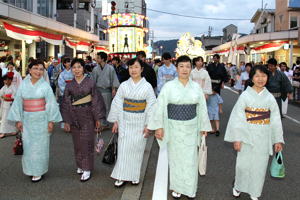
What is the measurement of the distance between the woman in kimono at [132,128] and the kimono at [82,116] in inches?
20.1

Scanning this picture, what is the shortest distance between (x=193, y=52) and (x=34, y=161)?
2648 centimetres

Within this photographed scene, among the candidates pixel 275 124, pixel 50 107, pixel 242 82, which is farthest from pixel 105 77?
pixel 275 124

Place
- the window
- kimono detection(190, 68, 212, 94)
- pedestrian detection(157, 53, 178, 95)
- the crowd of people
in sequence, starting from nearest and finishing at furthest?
1. the crowd of people
2. kimono detection(190, 68, 212, 94)
3. pedestrian detection(157, 53, 178, 95)
4. the window

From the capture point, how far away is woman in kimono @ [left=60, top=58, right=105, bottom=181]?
4387 mm

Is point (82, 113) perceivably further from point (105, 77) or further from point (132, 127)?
point (105, 77)

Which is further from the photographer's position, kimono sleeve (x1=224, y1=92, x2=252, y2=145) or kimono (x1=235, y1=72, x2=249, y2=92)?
kimono (x1=235, y1=72, x2=249, y2=92)

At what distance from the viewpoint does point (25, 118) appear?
14.1 ft

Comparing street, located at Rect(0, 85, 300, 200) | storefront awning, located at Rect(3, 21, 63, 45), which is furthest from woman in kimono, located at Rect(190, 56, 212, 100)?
storefront awning, located at Rect(3, 21, 63, 45)

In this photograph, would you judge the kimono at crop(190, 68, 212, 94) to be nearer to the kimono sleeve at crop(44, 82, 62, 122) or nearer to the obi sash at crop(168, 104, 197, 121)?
the obi sash at crop(168, 104, 197, 121)

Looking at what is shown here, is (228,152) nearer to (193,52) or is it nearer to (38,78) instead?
(38,78)

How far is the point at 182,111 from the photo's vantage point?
3.62 metres

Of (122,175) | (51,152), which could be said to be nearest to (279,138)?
(122,175)

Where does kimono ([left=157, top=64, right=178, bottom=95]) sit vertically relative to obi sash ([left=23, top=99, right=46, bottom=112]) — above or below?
above

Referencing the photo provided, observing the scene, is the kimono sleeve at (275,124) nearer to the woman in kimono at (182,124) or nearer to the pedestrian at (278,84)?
the woman in kimono at (182,124)
